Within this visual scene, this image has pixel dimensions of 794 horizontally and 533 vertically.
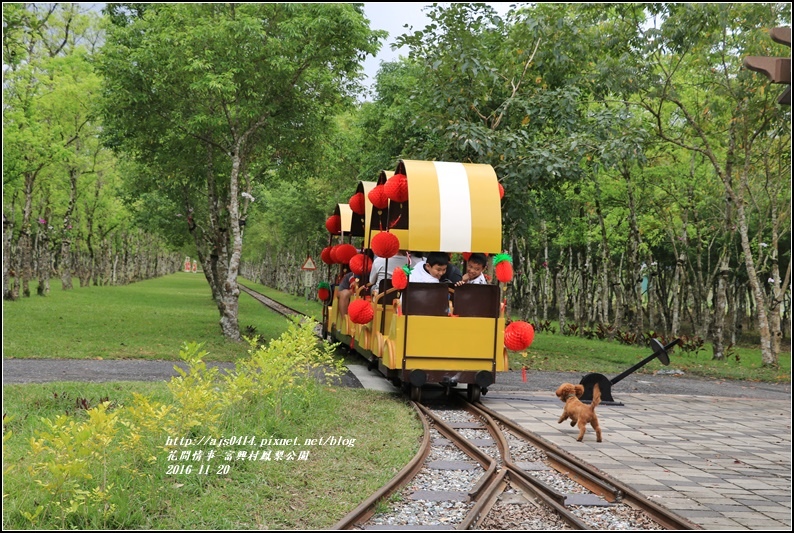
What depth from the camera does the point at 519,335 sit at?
10719 millimetres

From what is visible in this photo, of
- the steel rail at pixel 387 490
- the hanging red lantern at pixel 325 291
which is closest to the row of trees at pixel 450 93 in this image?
the hanging red lantern at pixel 325 291

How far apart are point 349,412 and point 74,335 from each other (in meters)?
Result: 11.0

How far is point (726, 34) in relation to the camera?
19.7 metres

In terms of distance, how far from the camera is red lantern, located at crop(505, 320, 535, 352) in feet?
34.9

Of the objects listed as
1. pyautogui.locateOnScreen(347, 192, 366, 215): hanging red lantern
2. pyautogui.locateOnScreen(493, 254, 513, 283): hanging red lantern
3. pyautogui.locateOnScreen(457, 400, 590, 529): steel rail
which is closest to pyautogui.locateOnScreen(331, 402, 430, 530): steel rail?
pyautogui.locateOnScreen(457, 400, 590, 529): steel rail

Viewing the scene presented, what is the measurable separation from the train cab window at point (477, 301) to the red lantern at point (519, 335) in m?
0.49

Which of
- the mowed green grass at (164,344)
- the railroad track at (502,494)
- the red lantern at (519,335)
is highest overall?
the red lantern at (519,335)

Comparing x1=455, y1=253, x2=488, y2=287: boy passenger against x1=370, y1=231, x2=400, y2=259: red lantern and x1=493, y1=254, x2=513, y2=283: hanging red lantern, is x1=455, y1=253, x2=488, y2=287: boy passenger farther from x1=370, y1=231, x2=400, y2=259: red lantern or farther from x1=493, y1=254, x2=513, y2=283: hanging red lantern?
x1=370, y1=231, x2=400, y2=259: red lantern

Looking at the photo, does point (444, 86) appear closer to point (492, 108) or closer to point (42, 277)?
point (492, 108)

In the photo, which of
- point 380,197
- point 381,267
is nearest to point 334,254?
point 381,267

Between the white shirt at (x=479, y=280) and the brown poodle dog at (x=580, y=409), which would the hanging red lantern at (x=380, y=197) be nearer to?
the white shirt at (x=479, y=280)

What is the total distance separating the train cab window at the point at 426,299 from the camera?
1116cm

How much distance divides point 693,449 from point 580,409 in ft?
4.38

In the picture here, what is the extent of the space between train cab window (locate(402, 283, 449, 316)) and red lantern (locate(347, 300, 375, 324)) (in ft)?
4.92
